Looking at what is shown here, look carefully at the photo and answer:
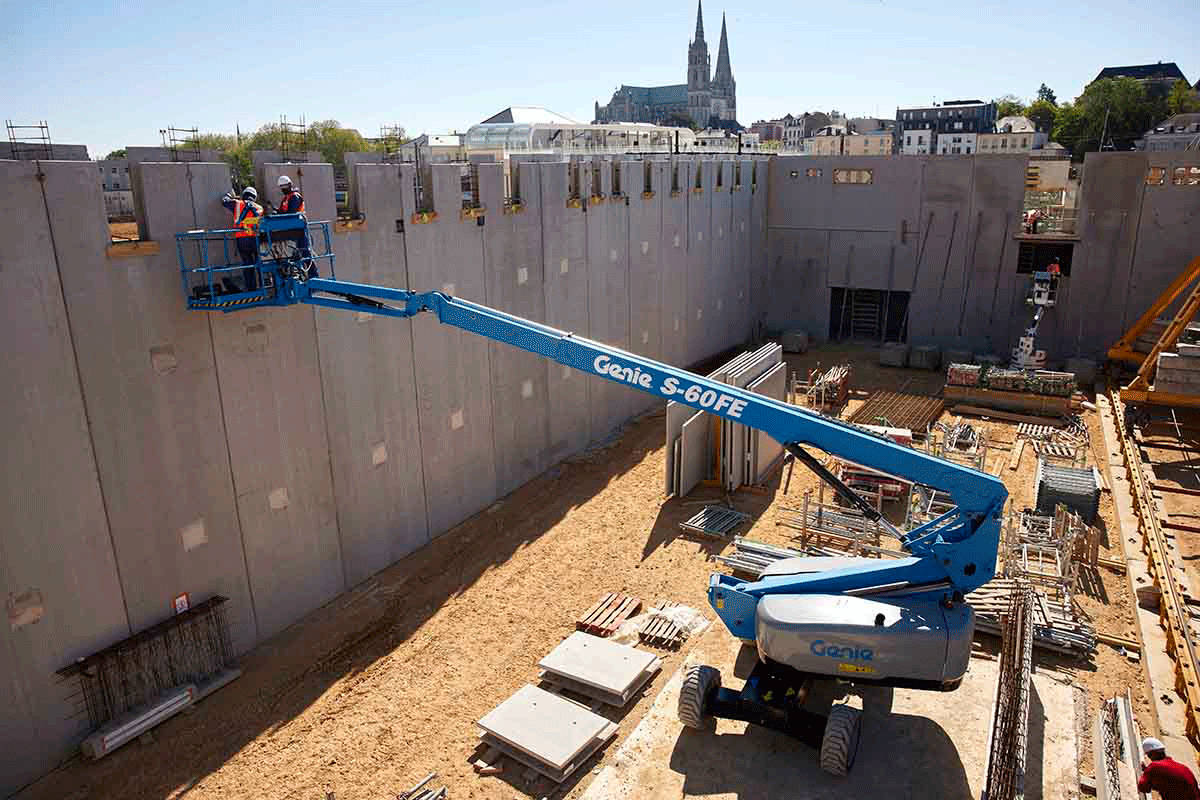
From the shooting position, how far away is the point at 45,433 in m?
8.97

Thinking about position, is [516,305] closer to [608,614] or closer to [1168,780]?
[608,614]

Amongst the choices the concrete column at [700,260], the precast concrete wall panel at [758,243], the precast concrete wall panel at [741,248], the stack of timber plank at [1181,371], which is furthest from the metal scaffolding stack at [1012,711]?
the precast concrete wall panel at [758,243]

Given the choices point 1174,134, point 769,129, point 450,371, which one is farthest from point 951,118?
point 450,371

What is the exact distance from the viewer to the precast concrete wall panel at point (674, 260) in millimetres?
22609

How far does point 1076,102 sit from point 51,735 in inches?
4897

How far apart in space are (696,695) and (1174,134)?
86871 mm

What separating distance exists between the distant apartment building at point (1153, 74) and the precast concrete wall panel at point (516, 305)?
117372 millimetres

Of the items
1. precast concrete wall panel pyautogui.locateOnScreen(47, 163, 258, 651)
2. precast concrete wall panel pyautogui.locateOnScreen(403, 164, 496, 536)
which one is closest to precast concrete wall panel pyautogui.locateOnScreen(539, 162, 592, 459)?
precast concrete wall panel pyautogui.locateOnScreen(403, 164, 496, 536)

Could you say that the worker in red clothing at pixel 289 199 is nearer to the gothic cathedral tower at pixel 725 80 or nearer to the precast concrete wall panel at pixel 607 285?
the precast concrete wall panel at pixel 607 285

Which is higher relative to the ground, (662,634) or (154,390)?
(154,390)

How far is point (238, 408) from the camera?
11039 mm

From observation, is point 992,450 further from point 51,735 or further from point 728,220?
point 51,735

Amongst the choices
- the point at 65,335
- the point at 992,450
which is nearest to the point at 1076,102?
the point at 992,450

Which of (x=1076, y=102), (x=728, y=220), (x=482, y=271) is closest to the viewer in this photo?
(x=482, y=271)
